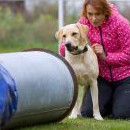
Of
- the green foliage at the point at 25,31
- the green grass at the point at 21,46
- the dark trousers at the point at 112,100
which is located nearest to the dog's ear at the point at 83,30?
the dark trousers at the point at 112,100

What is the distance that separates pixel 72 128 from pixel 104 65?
137cm

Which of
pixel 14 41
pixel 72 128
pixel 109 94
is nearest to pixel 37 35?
pixel 14 41

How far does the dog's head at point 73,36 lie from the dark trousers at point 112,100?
2.56 ft

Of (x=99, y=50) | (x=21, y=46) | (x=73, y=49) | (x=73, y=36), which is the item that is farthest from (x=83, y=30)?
(x=21, y=46)

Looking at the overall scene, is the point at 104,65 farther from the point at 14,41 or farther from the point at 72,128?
the point at 14,41

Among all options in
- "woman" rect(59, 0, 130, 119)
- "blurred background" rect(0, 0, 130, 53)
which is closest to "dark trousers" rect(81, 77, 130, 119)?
"woman" rect(59, 0, 130, 119)

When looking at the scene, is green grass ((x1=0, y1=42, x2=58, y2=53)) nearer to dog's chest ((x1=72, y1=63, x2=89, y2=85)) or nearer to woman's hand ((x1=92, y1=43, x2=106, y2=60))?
woman's hand ((x1=92, y1=43, x2=106, y2=60))

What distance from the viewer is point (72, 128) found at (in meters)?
6.14

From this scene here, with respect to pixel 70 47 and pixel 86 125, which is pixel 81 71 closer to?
pixel 70 47

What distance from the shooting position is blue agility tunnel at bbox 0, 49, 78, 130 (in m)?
5.53

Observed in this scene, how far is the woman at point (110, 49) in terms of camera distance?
23.1 ft

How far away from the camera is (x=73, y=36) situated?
6.78 meters

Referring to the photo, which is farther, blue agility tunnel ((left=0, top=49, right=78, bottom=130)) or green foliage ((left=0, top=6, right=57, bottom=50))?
green foliage ((left=0, top=6, right=57, bottom=50))

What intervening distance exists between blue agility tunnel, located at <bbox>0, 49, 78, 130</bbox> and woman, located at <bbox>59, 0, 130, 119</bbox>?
90 cm
